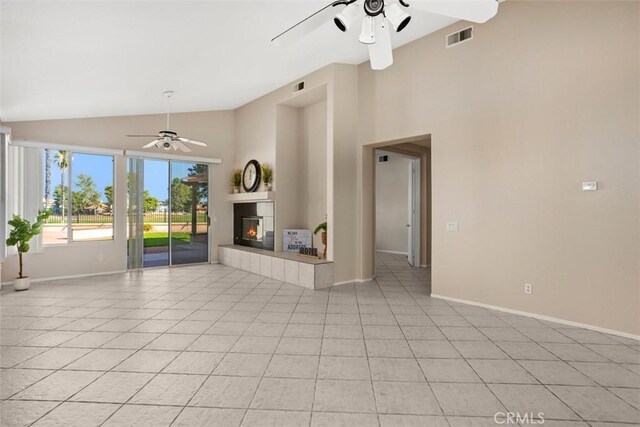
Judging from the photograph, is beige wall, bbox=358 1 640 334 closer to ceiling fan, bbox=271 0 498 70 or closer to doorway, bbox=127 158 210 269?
ceiling fan, bbox=271 0 498 70

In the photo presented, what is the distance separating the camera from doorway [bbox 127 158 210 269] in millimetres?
6531

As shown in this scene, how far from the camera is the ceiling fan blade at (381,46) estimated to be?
252 cm

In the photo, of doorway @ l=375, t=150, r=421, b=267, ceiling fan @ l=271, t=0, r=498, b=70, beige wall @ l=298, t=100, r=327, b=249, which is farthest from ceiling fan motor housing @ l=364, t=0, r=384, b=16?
doorway @ l=375, t=150, r=421, b=267

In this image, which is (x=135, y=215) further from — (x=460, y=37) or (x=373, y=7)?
(x=460, y=37)

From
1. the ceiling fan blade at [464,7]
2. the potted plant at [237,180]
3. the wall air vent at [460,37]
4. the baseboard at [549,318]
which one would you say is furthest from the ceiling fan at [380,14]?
the potted plant at [237,180]

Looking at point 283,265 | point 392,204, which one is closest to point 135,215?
point 283,265

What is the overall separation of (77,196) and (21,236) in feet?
4.10

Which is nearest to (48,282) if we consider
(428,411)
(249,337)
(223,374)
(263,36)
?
(249,337)

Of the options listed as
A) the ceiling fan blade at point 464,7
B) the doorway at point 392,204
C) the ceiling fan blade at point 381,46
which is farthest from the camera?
the doorway at point 392,204

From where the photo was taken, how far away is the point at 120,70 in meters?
4.13

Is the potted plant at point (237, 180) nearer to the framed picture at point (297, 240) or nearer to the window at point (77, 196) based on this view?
the framed picture at point (297, 240)

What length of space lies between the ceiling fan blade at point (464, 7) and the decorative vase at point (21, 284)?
255 inches

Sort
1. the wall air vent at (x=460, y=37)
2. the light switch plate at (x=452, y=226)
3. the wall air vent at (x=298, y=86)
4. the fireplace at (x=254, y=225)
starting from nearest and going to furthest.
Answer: the wall air vent at (x=460, y=37)
the light switch plate at (x=452, y=226)
the wall air vent at (x=298, y=86)
the fireplace at (x=254, y=225)

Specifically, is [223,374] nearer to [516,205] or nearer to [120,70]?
[516,205]
